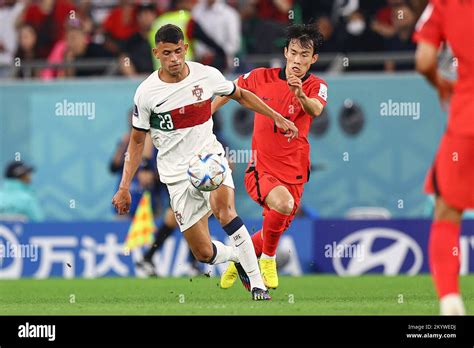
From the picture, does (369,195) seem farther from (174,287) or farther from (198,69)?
(198,69)

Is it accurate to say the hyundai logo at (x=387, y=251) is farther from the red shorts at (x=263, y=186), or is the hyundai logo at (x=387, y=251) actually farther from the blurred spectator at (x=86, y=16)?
the blurred spectator at (x=86, y=16)

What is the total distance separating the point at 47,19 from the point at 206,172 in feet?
33.4

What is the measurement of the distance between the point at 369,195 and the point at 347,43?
2305 millimetres

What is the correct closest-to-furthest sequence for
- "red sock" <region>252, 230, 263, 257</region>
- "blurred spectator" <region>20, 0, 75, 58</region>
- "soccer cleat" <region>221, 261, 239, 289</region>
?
"soccer cleat" <region>221, 261, 239, 289</region>
"red sock" <region>252, 230, 263, 257</region>
"blurred spectator" <region>20, 0, 75, 58</region>

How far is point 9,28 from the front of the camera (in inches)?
861

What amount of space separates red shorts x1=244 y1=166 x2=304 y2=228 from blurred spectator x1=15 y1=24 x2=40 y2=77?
882cm

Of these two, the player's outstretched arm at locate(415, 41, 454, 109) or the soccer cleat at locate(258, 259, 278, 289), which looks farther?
the soccer cleat at locate(258, 259, 278, 289)

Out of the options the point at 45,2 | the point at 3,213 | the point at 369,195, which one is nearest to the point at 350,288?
the point at 369,195

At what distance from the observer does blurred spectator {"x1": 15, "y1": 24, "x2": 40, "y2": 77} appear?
2144 centimetres

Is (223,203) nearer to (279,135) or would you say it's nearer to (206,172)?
(206,172)

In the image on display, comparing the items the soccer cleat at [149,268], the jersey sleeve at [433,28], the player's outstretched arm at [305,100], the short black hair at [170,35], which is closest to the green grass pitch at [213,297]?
the soccer cleat at [149,268]

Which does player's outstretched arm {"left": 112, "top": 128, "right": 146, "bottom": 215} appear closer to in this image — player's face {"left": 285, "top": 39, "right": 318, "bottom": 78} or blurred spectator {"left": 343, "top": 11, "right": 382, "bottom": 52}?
player's face {"left": 285, "top": 39, "right": 318, "bottom": 78}

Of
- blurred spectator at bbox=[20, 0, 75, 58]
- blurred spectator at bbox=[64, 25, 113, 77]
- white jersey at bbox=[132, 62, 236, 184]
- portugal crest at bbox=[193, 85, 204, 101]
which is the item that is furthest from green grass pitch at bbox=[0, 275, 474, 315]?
blurred spectator at bbox=[20, 0, 75, 58]
